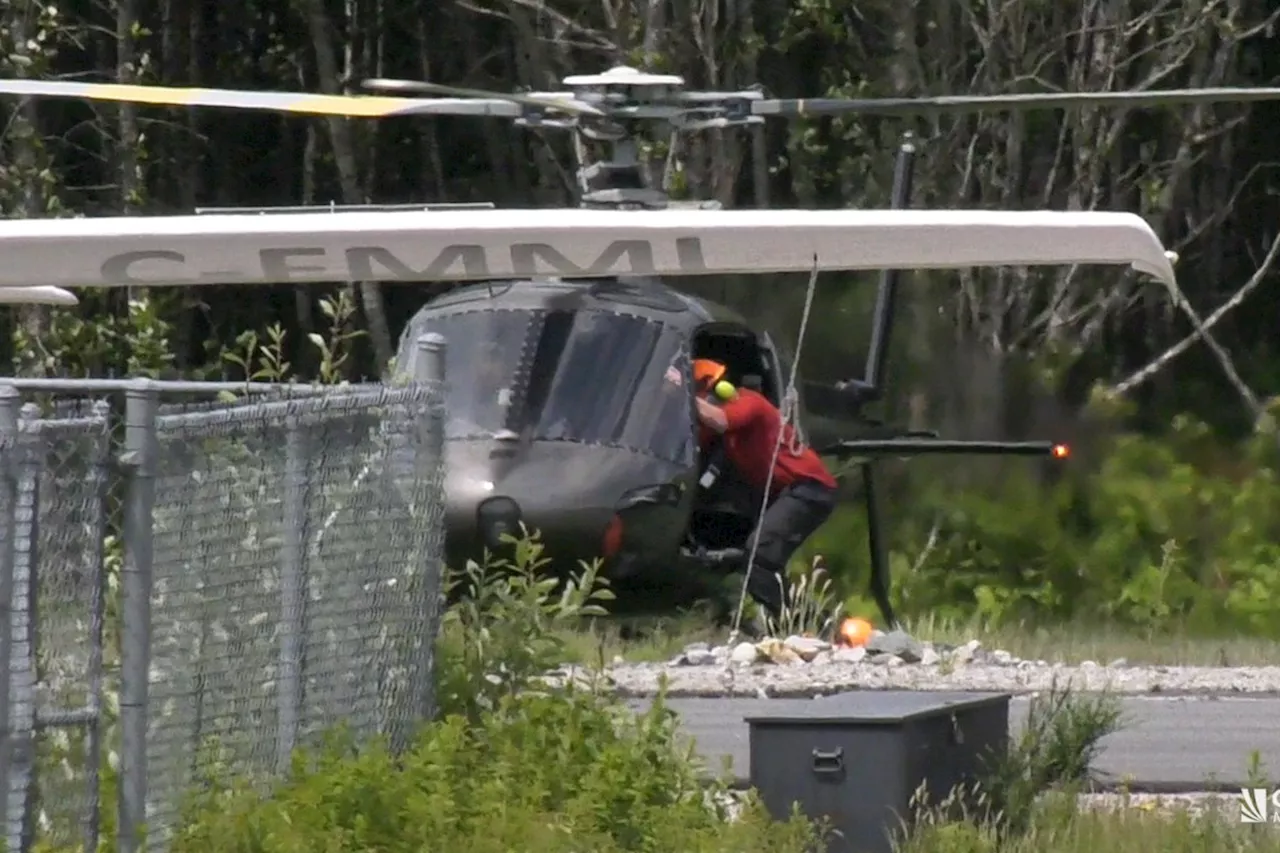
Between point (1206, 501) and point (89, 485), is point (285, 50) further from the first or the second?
point (89, 485)

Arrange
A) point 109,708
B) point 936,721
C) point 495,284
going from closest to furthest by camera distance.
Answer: point 109,708
point 936,721
point 495,284

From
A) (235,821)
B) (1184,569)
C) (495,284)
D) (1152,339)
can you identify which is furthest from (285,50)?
(235,821)

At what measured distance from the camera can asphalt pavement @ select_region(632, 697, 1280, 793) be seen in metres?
10.5

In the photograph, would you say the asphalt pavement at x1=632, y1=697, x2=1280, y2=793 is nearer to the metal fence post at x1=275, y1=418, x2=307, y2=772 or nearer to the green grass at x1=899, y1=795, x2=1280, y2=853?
the green grass at x1=899, y1=795, x2=1280, y2=853

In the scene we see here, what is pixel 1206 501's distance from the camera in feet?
76.3

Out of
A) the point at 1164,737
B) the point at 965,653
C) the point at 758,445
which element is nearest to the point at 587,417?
the point at 758,445

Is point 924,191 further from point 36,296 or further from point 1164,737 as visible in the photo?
point 36,296

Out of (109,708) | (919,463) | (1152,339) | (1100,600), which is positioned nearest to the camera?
(109,708)

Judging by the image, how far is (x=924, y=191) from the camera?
26.2m

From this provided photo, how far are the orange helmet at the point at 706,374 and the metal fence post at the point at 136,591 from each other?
344 inches

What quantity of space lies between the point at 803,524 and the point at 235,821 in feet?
30.7

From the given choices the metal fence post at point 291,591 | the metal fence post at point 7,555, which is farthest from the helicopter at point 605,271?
the metal fence post at point 7,555

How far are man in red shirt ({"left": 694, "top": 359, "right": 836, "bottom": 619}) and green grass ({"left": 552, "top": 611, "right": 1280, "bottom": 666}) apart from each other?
1.75ft

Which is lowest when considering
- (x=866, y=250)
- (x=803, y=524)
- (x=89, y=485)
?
(x=803, y=524)
